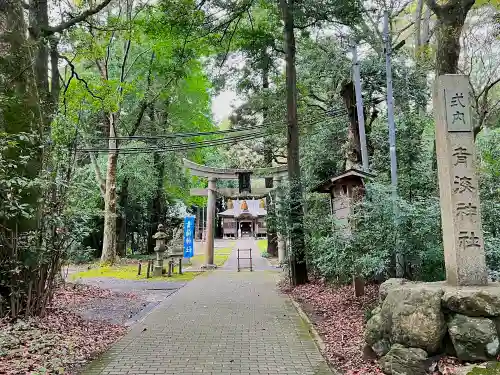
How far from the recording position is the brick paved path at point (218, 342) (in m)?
5.27

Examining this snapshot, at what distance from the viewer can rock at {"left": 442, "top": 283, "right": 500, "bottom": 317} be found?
436 cm

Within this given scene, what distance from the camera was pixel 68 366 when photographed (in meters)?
5.21

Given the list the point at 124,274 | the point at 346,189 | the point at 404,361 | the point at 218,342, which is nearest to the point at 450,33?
the point at 346,189

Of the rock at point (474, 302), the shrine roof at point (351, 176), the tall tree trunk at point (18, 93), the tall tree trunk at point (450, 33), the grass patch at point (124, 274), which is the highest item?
the tall tree trunk at point (450, 33)

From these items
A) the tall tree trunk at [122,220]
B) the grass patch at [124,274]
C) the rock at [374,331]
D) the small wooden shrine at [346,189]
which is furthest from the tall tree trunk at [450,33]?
the tall tree trunk at [122,220]

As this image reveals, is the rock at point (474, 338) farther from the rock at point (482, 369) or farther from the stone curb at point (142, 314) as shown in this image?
the stone curb at point (142, 314)

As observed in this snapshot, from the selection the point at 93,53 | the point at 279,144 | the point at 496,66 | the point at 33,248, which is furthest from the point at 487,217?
the point at 279,144

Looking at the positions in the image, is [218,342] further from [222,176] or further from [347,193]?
[222,176]

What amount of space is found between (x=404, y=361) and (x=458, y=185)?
7.13 ft

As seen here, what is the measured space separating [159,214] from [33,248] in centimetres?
2164

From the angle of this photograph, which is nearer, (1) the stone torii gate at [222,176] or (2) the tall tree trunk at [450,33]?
(2) the tall tree trunk at [450,33]

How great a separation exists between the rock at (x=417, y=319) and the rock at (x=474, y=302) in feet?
0.52

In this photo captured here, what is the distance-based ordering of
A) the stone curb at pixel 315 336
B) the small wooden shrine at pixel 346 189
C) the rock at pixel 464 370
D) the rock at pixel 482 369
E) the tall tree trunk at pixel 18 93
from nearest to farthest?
the rock at pixel 482 369 → the rock at pixel 464 370 → the stone curb at pixel 315 336 → the tall tree trunk at pixel 18 93 → the small wooden shrine at pixel 346 189

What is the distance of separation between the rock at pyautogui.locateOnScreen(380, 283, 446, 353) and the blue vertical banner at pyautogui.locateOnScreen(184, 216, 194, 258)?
17.0 meters
